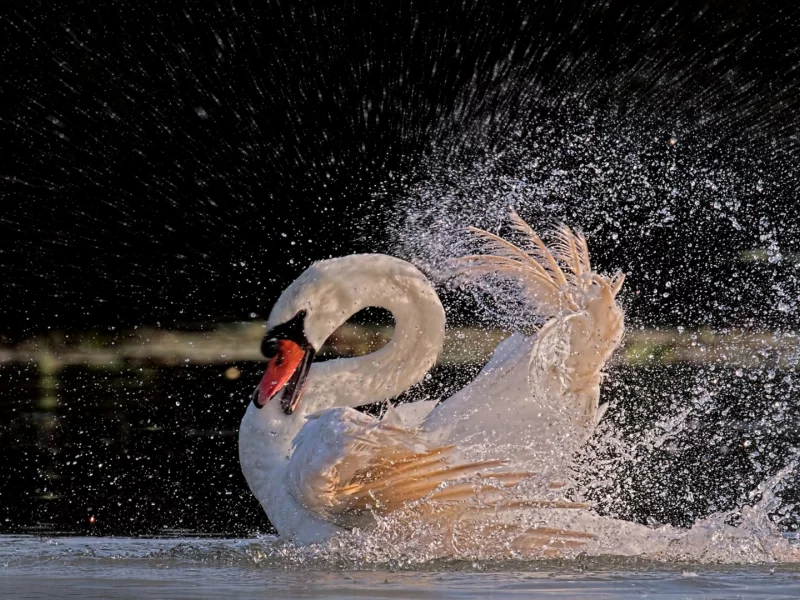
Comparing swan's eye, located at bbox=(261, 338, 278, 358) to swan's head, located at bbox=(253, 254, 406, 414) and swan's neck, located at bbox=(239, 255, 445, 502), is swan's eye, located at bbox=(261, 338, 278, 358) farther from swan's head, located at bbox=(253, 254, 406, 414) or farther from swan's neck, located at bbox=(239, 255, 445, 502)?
swan's neck, located at bbox=(239, 255, 445, 502)

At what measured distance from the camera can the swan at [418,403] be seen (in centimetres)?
511

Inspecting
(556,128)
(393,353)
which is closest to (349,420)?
(393,353)

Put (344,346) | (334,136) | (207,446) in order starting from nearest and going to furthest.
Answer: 1. (207,446)
2. (344,346)
3. (334,136)

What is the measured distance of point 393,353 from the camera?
6.21m

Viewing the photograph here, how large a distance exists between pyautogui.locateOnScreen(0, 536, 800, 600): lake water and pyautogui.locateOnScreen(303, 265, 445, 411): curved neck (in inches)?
40.4

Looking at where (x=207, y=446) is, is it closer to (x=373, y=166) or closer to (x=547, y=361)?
(x=547, y=361)

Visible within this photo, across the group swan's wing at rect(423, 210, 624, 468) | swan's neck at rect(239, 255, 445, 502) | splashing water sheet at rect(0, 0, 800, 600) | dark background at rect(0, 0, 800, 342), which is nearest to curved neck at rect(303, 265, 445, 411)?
swan's neck at rect(239, 255, 445, 502)

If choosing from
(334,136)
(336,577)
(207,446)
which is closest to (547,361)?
(336,577)

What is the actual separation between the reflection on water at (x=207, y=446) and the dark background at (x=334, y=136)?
56cm

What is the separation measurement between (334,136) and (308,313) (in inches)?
347

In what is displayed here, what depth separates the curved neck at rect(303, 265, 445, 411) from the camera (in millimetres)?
6164

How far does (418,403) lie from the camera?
19.0 ft

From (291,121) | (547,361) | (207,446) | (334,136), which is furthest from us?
(291,121)

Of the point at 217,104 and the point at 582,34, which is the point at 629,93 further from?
the point at 217,104
